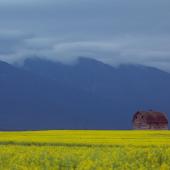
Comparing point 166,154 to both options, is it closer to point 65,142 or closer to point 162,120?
point 65,142

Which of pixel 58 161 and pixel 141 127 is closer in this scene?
pixel 58 161

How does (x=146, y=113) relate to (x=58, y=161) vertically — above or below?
above

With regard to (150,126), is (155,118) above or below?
above

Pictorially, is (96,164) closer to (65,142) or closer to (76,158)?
(76,158)

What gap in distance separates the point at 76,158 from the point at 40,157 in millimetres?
1634

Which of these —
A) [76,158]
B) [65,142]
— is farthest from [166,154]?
[65,142]

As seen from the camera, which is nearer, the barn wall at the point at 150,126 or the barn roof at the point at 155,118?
the barn wall at the point at 150,126

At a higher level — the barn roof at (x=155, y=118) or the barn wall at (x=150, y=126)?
the barn roof at (x=155, y=118)

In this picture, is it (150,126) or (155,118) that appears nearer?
(150,126)

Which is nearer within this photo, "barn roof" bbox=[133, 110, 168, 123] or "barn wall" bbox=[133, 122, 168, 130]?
"barn wall" bbox=[133, 122, 168, 130]

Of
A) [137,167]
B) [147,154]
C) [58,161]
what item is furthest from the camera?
[147,154]

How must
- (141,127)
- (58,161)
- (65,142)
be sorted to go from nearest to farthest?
1. (58,161)
2. (65,142)
3. (141,127)

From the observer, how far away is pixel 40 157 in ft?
90.4

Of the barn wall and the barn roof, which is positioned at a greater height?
the barn roof
